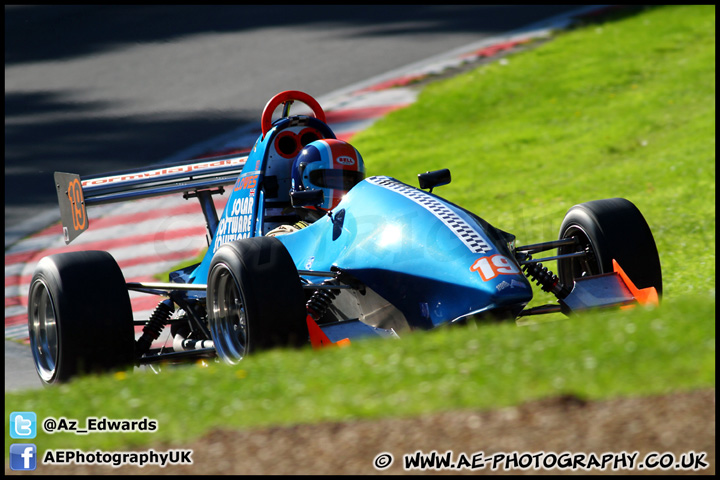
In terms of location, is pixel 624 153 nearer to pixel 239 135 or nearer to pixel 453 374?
pixel 239 135

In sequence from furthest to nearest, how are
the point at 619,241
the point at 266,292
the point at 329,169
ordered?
1. the point at 329,169
2. the point at 619,241
3. the point at 266,292

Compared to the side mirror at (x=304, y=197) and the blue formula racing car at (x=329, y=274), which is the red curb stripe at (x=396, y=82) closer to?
the blue formula racing car at (x=329, y=274)

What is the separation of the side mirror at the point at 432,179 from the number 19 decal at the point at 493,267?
112cm

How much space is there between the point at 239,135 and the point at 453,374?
11.2 metres

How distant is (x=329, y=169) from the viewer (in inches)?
261

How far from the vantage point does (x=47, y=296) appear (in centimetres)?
638

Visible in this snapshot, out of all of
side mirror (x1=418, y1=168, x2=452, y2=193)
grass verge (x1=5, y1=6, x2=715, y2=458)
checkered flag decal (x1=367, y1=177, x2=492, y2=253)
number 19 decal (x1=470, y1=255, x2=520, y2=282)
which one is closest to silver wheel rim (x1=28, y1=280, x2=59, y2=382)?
grass verge (x1=5, y1=6, x2=715, y2=458)

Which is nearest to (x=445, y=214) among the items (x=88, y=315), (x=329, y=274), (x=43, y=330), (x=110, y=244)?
(x=329, y=274)

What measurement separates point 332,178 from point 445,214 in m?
1.29

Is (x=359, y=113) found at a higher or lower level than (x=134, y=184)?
higher

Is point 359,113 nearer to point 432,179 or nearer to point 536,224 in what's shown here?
point 536,224

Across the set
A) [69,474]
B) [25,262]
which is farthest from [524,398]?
[25,262]

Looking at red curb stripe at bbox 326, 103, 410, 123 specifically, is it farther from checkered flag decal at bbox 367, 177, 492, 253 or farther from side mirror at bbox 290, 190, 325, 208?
checkered flag decal at bbox 367, 177, 492, 253

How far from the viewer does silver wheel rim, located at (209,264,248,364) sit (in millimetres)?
5676
